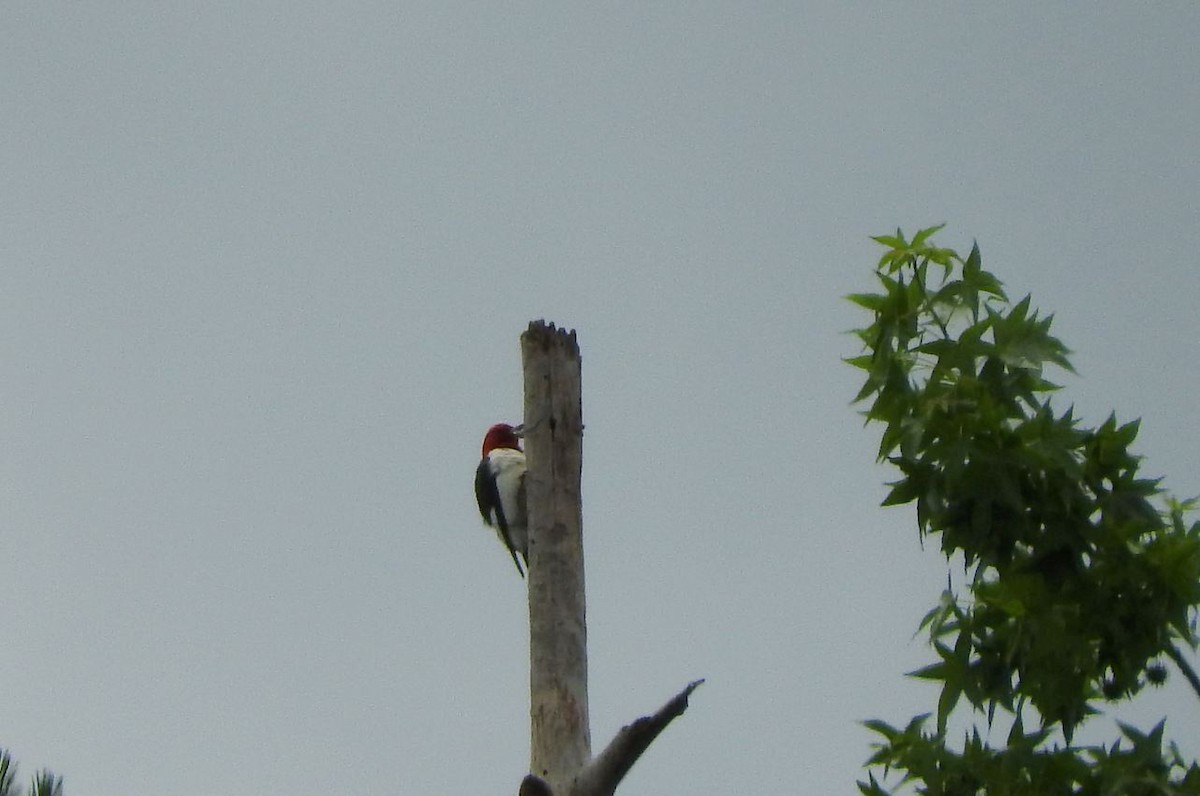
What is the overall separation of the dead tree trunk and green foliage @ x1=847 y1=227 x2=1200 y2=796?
3.11 feet

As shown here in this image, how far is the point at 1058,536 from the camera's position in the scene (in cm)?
362

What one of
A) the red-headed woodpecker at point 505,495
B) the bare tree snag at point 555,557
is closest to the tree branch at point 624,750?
the bare tree snag at point 555,557

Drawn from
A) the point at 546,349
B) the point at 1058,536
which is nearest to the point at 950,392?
the point at 1058,536

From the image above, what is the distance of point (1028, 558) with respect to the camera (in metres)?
3.66

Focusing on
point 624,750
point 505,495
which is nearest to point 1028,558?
point 624,750

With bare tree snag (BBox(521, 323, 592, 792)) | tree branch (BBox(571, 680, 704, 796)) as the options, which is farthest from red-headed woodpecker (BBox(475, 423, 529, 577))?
tree branch (BBox(571, 680, 704, 796))

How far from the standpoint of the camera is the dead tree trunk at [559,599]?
435cm

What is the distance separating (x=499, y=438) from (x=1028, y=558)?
548 centimetres

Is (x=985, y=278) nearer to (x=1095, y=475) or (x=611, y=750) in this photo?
(x=1095, y=475)

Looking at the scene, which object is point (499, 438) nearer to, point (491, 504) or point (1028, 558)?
point (491, 504)

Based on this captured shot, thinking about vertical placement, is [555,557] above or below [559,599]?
above

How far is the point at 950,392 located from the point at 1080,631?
0.72 meters

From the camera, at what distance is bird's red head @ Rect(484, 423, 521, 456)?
8805 millimetres

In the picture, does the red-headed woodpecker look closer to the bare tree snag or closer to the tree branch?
the bare tree snag
